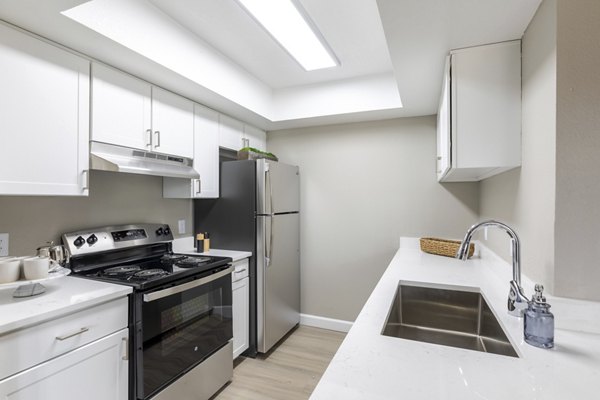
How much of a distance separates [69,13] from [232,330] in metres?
2.12

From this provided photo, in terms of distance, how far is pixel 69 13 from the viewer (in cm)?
132

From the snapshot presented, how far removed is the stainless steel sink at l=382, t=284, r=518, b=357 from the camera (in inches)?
54.3

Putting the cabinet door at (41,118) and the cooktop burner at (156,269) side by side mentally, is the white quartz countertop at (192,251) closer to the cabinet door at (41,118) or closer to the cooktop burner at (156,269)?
the cooktop burner at (156,269)

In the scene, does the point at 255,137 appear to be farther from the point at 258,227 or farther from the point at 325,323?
the point at 325,323

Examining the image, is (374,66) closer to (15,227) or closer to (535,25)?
(535,25)

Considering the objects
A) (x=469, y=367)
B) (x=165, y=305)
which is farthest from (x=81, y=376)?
(x=469, y=367)

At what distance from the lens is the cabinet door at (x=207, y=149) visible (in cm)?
242

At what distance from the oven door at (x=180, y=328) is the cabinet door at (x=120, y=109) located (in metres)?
0.95

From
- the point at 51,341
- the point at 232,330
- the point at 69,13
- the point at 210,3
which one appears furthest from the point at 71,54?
the point at 232,330

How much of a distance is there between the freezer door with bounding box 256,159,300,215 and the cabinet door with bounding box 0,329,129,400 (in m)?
1.40

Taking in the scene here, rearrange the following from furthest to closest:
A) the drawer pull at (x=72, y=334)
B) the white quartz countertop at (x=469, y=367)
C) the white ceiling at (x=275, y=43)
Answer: the white ceiling at (x=275, y=43) < the drawer pull at (x=72, y=334) < the white quartz countertop at (x=469, y=367)

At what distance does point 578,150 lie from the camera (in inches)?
39.3

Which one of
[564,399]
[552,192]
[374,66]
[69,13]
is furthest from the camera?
[374,66]

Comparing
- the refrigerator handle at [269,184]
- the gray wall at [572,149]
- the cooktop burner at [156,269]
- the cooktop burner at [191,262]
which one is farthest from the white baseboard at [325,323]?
the gray wall at [572,149]
